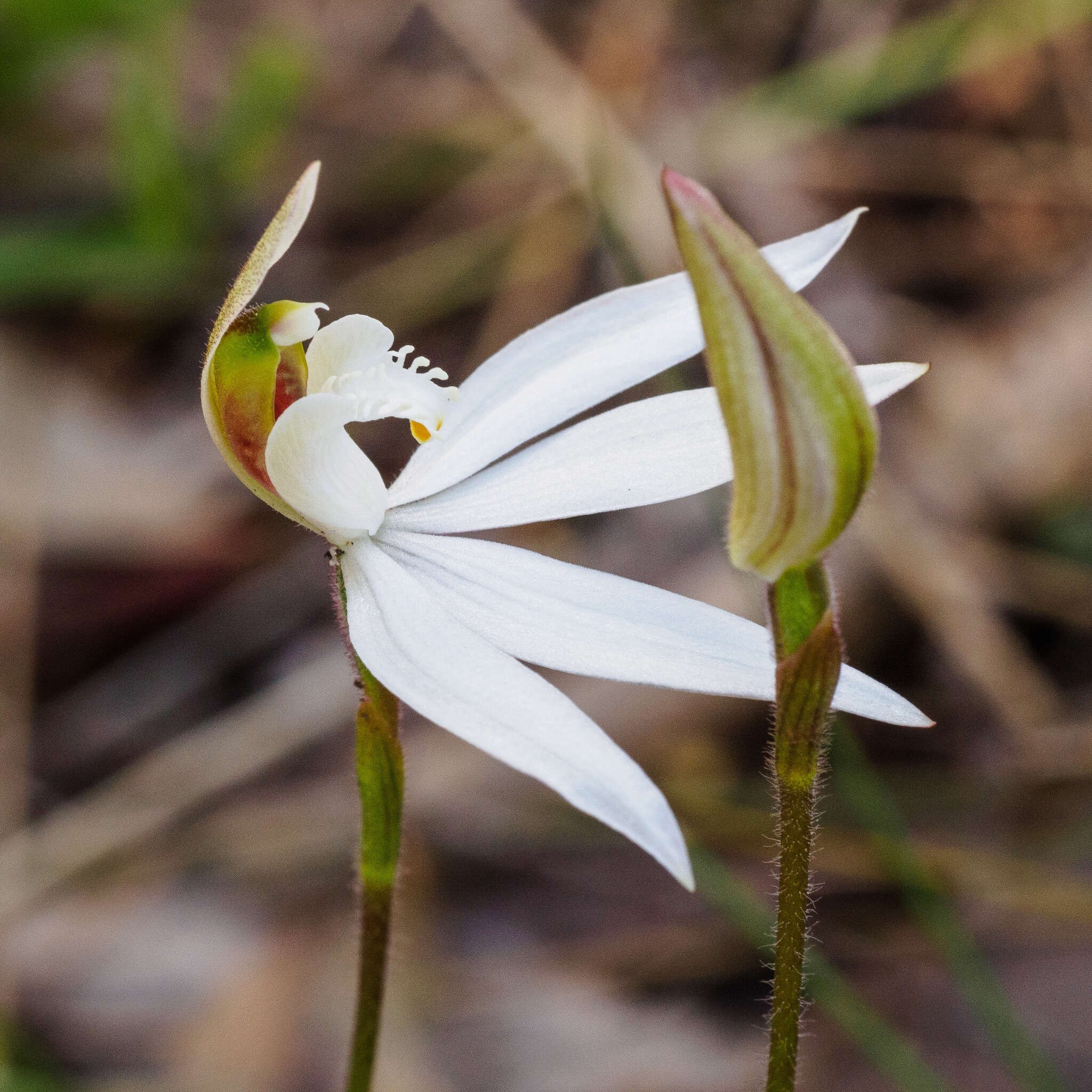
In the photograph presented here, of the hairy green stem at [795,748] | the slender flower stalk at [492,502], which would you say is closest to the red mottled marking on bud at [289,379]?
the slender flower stalk at [492,502]

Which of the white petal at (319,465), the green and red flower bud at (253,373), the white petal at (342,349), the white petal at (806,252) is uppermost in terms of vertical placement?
the white petal at (806,252)

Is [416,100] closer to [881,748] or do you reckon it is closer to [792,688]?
[881,748]

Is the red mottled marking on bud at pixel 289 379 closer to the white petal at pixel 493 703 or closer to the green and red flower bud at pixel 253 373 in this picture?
the green and red flower bud at pixel 253 373

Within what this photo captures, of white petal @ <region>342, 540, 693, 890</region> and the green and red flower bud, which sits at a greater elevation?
the green and red flower bud

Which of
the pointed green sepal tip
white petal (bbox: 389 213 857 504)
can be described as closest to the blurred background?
white petal (bbox: 389 213 857 504)

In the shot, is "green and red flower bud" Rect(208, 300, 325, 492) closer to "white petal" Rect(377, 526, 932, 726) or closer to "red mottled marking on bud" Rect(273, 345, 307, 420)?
"red mottled marking on bud" Rect(273, 345, 307, 420)

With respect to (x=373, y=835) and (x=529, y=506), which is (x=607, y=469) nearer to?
(x=529, y=506)

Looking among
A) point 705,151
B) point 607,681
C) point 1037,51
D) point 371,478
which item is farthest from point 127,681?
point 1037,51
